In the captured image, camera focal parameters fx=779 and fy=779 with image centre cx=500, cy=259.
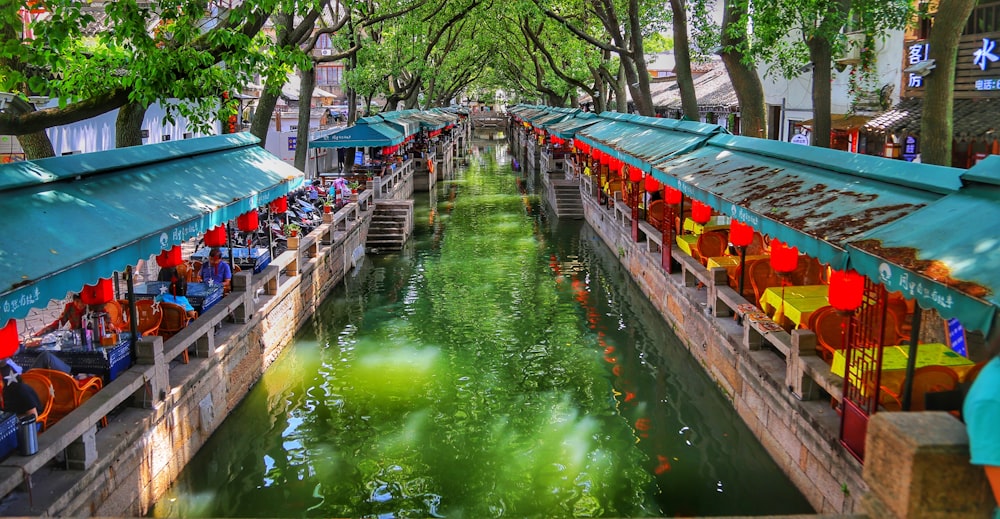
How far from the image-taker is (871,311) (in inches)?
312

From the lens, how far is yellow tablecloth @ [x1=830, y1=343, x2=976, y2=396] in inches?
309

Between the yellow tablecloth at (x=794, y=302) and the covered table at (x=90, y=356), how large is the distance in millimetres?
8066

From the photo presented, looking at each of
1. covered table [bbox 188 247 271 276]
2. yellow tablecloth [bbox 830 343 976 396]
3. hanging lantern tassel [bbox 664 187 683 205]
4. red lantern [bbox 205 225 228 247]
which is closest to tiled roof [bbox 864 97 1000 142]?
hanging lantern tassel [bbox 664 187 683 205]

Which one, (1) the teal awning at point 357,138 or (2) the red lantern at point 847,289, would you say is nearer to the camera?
(2) the red lantern at point 847,289

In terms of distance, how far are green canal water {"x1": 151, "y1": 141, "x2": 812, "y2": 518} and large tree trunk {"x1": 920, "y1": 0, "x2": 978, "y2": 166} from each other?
4.43 meters

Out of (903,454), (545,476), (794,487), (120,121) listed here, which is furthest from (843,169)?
(120,121)

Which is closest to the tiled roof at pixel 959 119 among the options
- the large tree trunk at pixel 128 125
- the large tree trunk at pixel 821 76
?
the large tree trunk at pixel 821 76

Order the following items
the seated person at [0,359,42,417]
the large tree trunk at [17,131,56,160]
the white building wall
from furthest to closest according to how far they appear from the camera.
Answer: the white building wall
the large tree trunk at [17,131,56,160]
the seated person at [0,359,42,417]

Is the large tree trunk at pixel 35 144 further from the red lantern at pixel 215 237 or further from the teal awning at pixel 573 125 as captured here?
the teal awning at pixel 573 125

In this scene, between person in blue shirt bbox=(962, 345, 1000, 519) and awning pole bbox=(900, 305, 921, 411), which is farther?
awning pole bbox=(900, 305, 921, 411)

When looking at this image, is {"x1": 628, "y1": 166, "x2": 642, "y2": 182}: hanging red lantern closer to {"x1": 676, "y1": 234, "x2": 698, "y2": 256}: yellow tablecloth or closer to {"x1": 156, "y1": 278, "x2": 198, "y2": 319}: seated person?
{"x1": 676, "y1": 234, "x2": 698, "y2": 256}: yellow tablecloth

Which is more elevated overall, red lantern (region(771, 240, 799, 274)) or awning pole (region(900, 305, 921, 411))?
red lantern (region(771, 240, 799, 274))

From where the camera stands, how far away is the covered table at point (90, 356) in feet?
28.2

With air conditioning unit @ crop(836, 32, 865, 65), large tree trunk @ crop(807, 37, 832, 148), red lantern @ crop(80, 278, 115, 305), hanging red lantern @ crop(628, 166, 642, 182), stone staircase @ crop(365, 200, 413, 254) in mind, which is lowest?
stone staircase @ crop(365, 200, 413, 254)
